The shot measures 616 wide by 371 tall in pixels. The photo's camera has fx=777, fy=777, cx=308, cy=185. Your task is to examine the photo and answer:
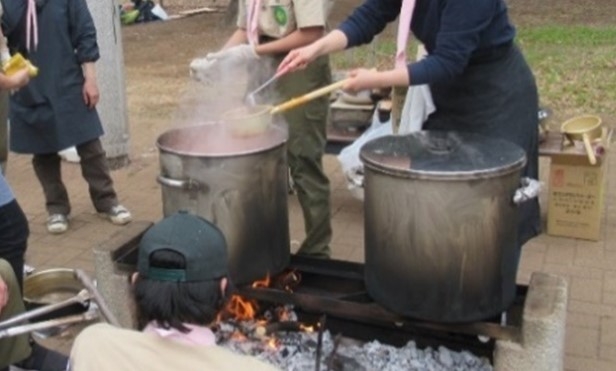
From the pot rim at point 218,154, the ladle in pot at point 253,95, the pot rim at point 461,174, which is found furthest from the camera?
the ladle in pot at point 253,95

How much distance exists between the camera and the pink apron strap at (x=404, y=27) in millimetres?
2914

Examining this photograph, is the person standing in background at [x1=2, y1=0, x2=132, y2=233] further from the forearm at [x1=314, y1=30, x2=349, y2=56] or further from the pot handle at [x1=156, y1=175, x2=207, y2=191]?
the forearm at [x1=314, y1=30, x2=349, y2=56]

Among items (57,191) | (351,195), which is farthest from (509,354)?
(57,191)

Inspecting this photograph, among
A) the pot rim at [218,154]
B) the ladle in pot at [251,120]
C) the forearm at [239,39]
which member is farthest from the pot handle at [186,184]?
the forearm at [239,39]

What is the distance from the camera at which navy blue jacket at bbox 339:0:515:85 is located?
2.71m

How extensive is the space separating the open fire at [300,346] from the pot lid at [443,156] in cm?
84

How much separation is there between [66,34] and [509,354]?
355 centimetres

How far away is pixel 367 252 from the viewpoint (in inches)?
115

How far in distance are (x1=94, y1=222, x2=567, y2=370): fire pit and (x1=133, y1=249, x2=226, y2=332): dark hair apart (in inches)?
47.5

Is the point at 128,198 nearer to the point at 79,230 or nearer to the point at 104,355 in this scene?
the point at 79,230

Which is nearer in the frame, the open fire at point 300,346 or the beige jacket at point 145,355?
the beige jacket at point 145,355

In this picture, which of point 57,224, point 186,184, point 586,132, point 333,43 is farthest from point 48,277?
point 586,132

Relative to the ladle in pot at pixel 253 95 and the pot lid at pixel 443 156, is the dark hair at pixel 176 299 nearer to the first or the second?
the pot lid at pixel 443 156

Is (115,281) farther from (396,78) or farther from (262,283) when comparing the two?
(396,78)
